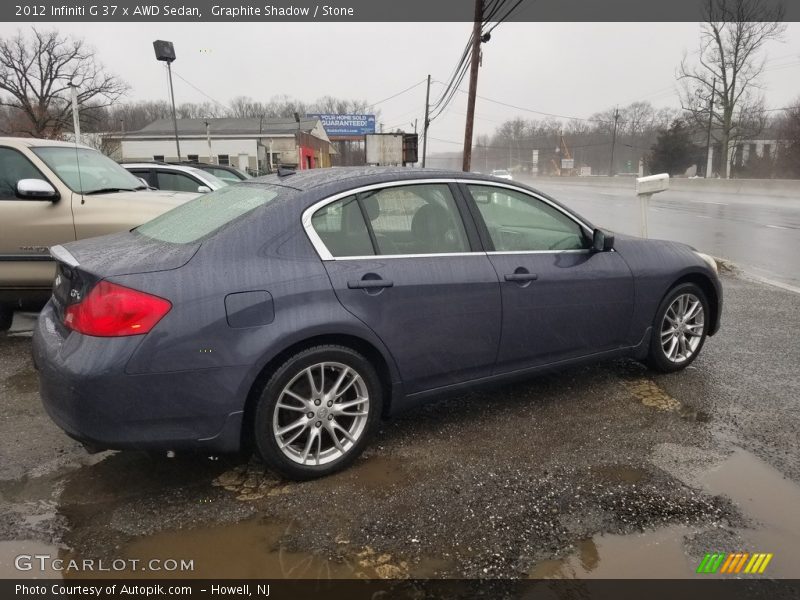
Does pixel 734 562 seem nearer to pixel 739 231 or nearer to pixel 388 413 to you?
pixel 388 413

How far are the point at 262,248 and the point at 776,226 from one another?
1835cm

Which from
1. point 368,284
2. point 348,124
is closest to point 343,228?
point 368,284

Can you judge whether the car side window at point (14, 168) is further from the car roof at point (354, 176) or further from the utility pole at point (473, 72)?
the utility pole at point (473, 72)

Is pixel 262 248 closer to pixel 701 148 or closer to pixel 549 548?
pixel 549 548

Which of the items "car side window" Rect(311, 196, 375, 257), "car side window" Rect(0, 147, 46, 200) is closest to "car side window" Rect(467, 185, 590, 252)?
"car side window" Rect(311, 196, 375, 257)

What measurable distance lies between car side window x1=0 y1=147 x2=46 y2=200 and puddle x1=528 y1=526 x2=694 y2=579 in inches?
213

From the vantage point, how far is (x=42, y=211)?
5.13 meters

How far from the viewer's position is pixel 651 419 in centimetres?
375

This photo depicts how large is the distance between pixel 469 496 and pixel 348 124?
254ft

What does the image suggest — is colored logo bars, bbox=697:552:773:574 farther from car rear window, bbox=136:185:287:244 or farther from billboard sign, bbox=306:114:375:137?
billboard sign, bbox=306:114:375:137

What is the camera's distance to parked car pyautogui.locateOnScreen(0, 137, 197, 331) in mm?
5047

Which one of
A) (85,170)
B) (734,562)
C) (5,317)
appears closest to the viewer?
(734,562)

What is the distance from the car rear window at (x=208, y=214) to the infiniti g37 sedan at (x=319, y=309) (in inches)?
0.6

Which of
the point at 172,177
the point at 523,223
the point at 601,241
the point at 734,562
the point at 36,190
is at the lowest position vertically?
the point at 734,562
